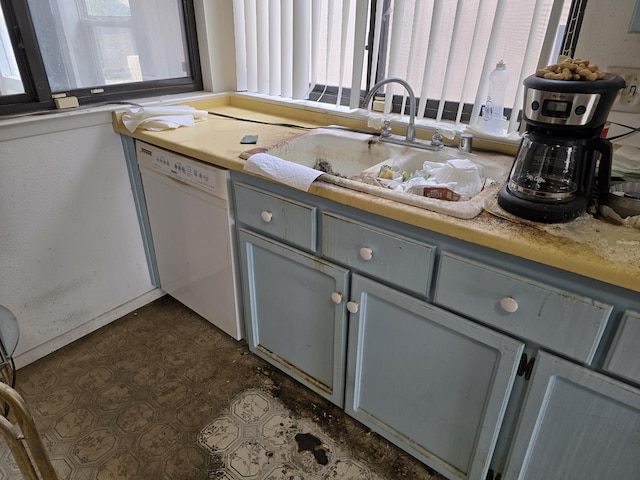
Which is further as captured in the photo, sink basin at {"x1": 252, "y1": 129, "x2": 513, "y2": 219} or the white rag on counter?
the white rag on counter

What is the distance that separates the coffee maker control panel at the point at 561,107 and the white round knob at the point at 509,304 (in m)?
0.40

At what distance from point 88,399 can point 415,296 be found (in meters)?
1.37

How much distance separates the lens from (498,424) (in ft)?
3.55

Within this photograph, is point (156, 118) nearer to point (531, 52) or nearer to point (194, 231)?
point (194, 231)

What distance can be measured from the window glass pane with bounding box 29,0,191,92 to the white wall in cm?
21

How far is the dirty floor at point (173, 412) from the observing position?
4.57 feet

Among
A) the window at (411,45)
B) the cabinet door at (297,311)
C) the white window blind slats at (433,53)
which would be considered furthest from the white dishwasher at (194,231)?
the white window blind slats at (433,53)

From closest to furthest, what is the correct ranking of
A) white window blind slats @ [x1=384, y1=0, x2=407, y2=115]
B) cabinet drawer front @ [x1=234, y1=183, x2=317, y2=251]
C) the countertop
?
the countertop < cabinet drawer front @ [x1=234, y1=183, x2=317, y2=251] < white window blind slats @ [x1=384, y1=0, x2=407, y2=115]

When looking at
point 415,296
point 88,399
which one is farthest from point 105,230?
point 415,296

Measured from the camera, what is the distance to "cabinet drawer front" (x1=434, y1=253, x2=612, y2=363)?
33.8 inches

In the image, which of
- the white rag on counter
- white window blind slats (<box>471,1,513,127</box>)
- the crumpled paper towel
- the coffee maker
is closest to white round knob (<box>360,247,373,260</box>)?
the crumpled paper towel

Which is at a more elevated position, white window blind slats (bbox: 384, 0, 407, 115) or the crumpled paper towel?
white window blind slats (bbox: 384, 0, 407, 115)

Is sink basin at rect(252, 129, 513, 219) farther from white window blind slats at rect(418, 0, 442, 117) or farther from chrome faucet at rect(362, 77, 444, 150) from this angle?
white window blind slats at rect(418, 0, 442, 117)

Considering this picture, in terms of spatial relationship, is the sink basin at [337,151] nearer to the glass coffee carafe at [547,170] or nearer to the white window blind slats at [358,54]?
the white window blind slats at [358,54]
